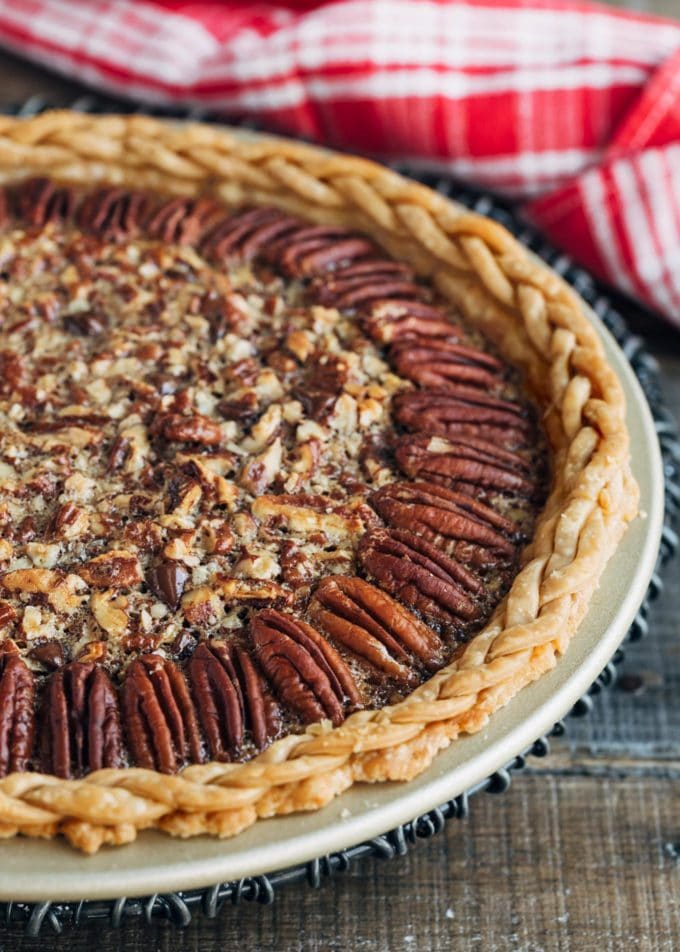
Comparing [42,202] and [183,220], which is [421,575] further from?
[42,202]

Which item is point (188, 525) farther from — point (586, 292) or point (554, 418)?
point (586, 292)

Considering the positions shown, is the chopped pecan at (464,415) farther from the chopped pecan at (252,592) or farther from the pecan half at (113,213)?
the pecan half at (113,213)

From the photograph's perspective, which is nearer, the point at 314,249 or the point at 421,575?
the point at 421,575

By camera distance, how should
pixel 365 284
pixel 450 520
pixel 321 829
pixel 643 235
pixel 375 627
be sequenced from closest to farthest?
pixel 321 829, pixel 375 627, pixel 450 520, pixel 365 284, pixel 643 235

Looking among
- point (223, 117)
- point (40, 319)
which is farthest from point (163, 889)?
point (223, 117)

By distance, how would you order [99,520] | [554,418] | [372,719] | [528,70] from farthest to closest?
[528,70] → [554,418] → [99,520] → [372,719]

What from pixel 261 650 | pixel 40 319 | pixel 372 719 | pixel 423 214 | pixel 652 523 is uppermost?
pixel 423 214

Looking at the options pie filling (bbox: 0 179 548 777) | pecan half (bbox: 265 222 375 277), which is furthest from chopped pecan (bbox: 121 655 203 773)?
→ pecan half (bbox: 265 222 375 277)

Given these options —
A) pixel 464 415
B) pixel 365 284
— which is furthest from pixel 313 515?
pixel 365 284
